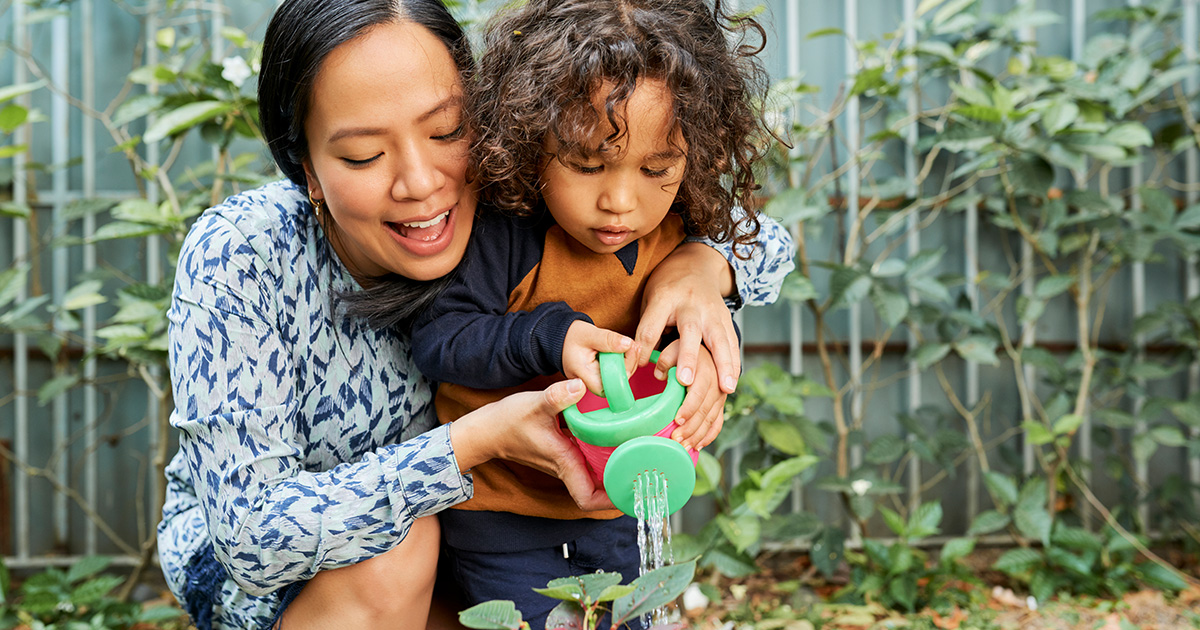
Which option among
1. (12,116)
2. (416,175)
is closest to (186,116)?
(12,116)

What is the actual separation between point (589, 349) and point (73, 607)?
2020 mm

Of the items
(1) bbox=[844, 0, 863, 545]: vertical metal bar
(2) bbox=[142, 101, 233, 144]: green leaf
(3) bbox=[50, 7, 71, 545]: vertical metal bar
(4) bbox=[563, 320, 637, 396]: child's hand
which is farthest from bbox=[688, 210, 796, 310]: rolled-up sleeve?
(3) bbox=[50, 7, 71, 545]: vertical metal bar

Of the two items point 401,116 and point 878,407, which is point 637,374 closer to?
point 401,116

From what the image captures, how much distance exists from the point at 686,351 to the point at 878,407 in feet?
7.09

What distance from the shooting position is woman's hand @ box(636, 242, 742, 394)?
1256mm

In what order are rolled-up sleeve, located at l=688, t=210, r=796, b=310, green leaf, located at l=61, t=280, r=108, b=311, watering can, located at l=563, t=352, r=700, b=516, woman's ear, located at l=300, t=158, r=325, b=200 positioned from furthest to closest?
1. green leaf, located at l=61, t=280, r=108, b=311
2. rolled-up sleeve, located at l=688, t=210, r=796, b=310
3. woman's ear, located at l=300, t=158, r=325, b=200
4. watering can, located at l=563, t=352, r=700, b=516

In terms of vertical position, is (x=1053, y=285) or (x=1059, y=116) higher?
(x=1059, y=116)

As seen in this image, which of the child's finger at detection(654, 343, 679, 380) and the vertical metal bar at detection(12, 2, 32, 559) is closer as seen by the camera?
the child's finger at detection(654, 343, 679, 380)

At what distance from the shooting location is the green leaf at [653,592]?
807 mm

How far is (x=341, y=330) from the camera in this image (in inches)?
57.9

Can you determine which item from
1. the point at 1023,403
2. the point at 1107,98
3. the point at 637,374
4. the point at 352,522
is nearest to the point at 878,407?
the point at 1023,403

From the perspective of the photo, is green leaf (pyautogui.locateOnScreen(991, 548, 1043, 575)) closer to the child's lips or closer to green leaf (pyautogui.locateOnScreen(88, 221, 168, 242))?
the child's lips

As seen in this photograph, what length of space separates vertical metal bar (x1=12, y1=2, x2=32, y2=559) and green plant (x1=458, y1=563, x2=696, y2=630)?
265 cm

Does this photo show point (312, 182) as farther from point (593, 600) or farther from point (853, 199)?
point (853, 199)
